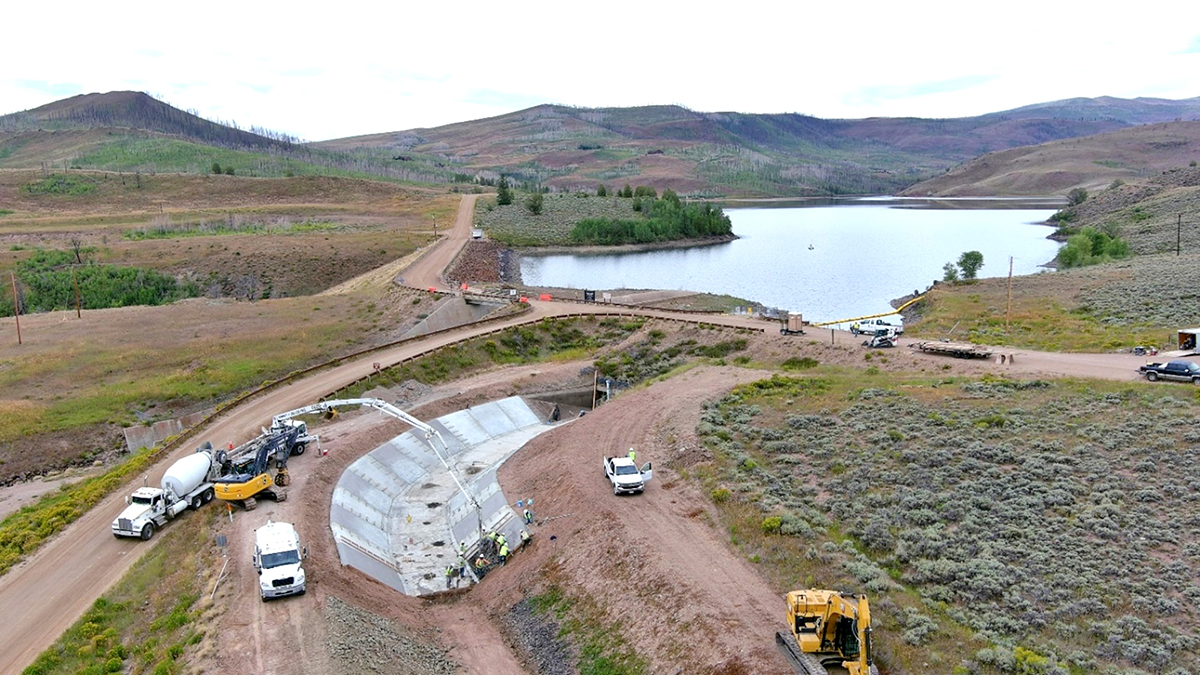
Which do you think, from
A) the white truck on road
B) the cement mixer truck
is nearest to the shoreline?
the cement mixer truck

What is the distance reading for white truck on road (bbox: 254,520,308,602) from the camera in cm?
2495

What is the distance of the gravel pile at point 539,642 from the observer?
80.6 feet

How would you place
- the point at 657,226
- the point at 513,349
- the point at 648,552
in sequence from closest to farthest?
the point at 648,552, the point at 513,349, the point at 657,226

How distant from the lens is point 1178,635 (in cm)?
2048

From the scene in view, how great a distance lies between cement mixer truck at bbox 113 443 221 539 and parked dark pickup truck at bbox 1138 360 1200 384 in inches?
1727

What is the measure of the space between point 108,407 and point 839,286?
277 ft

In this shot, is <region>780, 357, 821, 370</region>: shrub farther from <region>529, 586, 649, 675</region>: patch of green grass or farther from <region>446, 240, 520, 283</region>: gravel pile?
<region>446, 240, 520, 283</region>: gravel pile

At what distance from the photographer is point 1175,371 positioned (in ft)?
126

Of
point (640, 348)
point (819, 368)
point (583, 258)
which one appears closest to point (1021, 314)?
point (819, 368)

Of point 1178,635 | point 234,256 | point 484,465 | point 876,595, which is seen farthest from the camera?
point 234,256

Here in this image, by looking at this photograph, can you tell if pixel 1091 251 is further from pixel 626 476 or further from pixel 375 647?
pixel 375 647

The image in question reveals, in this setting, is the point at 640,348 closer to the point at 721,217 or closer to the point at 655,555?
the point at 655,555

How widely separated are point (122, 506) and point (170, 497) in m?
3.26

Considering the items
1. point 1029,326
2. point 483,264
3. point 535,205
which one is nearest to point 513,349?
point 1029,326
